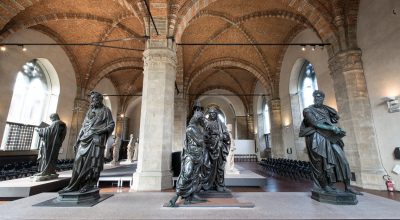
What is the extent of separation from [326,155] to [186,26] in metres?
7.02

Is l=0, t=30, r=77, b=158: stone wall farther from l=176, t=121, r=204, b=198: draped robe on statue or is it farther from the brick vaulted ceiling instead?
l=176, t=121, r=204, b=198: draped robe on statue

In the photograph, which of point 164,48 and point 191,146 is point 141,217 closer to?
point 191,146

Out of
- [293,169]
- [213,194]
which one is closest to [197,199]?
[213,194]

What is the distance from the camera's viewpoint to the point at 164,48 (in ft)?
20.0

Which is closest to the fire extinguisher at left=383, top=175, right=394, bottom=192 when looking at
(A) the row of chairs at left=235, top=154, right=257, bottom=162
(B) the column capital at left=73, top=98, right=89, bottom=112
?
(A) the row of chairs at left=235, top=154, right=257, bottom=162

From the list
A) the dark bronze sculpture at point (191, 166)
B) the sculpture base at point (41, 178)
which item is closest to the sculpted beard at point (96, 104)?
the dark bronze sculpture at point (191, 166)

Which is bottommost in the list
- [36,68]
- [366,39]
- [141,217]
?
[141,217]

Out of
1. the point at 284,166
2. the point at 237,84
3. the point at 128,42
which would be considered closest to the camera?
the point at 284,166

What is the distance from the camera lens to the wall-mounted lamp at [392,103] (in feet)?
17.6

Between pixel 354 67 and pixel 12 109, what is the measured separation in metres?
14.9

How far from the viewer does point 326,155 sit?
10.6ft

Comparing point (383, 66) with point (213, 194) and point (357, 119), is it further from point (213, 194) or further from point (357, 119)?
point (213, 194)

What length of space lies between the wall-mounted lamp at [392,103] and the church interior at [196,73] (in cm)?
2

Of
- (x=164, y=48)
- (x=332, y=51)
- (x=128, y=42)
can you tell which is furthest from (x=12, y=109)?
(x=332, y=51)
